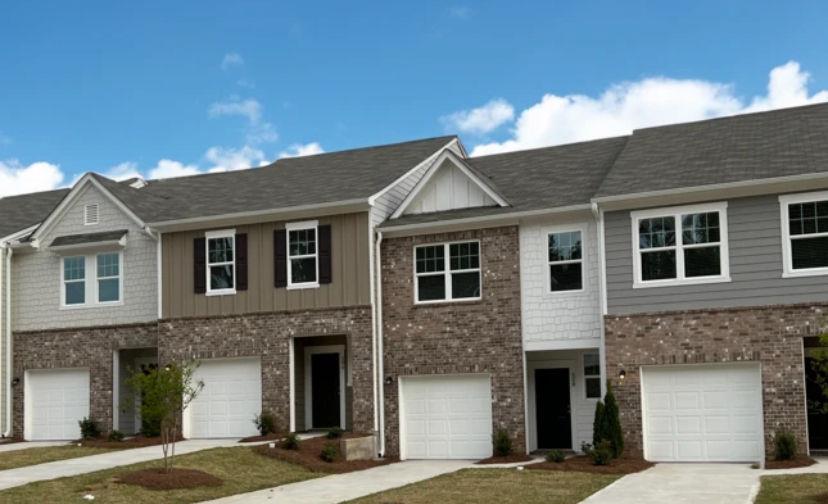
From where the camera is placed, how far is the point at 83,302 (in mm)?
28891

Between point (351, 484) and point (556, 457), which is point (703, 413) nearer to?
point (556, 457)

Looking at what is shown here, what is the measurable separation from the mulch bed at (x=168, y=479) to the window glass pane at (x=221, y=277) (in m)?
7.38

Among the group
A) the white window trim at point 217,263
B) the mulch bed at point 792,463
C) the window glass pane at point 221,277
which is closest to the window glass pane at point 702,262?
the mulch bed at point 792,463

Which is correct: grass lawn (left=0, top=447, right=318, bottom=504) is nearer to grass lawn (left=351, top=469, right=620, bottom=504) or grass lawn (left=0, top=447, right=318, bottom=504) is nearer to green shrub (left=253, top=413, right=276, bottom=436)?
green shrub (left=253, top=413, right=276, bottom=436)

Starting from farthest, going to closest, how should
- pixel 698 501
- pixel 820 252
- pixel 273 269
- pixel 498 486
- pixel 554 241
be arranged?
pixel 273 269 < pixel 554 241 < pixel 820 252 < pixel 498 486 < pixel 698 501

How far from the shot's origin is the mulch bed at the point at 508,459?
23.0m

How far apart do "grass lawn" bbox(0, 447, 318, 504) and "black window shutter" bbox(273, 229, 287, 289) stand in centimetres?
457

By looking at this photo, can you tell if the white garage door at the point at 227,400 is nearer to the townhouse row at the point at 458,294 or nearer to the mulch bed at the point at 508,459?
the townhouse row at the point at 458,294

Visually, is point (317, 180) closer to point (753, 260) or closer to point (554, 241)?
point (554, 241)

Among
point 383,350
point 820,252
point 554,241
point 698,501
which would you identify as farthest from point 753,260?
point 383,350

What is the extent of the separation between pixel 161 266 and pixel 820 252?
15548 mm

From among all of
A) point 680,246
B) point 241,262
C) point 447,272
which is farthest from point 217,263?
point 680,246

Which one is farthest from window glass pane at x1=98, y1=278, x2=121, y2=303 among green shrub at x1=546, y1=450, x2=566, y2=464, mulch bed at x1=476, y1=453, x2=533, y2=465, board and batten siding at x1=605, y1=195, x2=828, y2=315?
board and batten siding at x1=605, y1=195, x2=828, y2=315

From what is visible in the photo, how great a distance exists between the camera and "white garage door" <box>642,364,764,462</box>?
21469 mm
